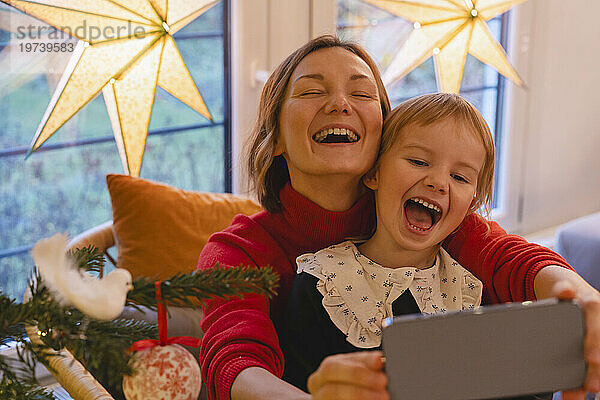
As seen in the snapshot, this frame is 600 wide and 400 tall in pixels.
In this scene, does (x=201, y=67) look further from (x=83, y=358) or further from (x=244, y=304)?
(x=83, y=358)

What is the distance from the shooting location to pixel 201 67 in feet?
6.91

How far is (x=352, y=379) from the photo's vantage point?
679 millimetres

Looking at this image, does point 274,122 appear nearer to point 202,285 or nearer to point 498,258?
point 498,258

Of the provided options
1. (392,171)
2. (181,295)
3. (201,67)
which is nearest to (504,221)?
(201,67)

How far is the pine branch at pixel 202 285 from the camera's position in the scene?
0.61m

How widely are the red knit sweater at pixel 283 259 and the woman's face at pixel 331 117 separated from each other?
0.08m

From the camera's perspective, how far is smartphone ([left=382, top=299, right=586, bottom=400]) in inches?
24.2

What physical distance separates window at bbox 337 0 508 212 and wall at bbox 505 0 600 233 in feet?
0.18

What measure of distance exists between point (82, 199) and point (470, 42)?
1310mm

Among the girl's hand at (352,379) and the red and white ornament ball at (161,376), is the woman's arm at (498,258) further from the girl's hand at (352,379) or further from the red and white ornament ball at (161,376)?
the red and white ornament ball at (161,376)

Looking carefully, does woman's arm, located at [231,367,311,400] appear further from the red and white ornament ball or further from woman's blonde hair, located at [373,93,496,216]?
woman's blonde hair, located at [373,93,496,216]

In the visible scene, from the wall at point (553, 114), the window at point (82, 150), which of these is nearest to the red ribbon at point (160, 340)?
the window at point (82, 150)

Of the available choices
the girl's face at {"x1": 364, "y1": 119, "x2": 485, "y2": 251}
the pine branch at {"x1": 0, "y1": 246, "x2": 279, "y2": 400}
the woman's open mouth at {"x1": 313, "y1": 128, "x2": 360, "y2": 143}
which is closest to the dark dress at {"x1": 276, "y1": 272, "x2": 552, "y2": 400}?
the girl's face at {"x1": 364, "y1": 119, "x2": 485, "y2": 251}

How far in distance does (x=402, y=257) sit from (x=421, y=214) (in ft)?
0.26
